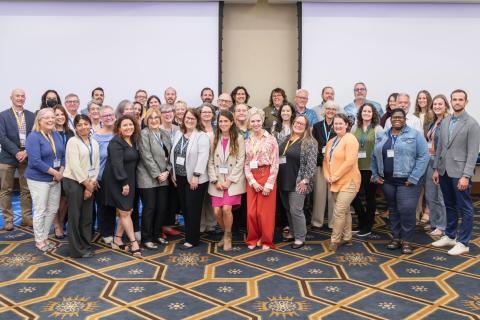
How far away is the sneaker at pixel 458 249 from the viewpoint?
4094 millimetres

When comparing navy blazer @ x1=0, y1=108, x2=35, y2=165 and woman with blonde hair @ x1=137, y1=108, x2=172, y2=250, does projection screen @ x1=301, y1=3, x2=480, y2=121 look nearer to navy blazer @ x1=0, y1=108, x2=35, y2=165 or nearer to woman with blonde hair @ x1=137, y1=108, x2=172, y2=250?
woman with blonde hair @ x1=137, y1=108, x2=172, y2=250

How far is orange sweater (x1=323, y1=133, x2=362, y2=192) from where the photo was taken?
413 centimetres

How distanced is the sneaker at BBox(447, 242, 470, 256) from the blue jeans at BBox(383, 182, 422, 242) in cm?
38

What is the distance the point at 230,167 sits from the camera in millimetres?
4223

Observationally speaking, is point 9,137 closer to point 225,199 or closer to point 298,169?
point 225,199

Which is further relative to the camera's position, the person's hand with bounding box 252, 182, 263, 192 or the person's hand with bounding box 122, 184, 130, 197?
the person's hand with bounding box 252, 182, 263, 192

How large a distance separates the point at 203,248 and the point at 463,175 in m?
2.48

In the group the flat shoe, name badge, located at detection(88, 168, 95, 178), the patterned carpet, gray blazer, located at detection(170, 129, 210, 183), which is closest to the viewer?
the patterned carpet

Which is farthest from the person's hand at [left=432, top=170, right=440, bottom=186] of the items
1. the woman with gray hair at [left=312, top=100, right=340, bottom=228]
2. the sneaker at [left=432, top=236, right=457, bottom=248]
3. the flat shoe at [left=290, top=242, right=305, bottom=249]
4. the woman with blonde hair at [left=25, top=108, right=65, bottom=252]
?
the woman with blonde hair at [left=25, top=108, right=65, bottom=252]

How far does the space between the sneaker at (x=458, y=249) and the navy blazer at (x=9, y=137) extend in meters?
4.57

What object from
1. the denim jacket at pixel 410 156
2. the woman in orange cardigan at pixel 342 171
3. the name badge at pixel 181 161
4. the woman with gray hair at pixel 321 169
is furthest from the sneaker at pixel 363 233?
the name badge at pixel 181 161

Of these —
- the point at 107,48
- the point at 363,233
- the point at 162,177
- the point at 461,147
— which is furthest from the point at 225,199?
the point at 107,48

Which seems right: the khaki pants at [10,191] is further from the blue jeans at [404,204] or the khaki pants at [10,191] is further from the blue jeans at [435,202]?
the blue jeans at [435,202]

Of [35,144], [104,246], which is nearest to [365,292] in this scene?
[104,246]
